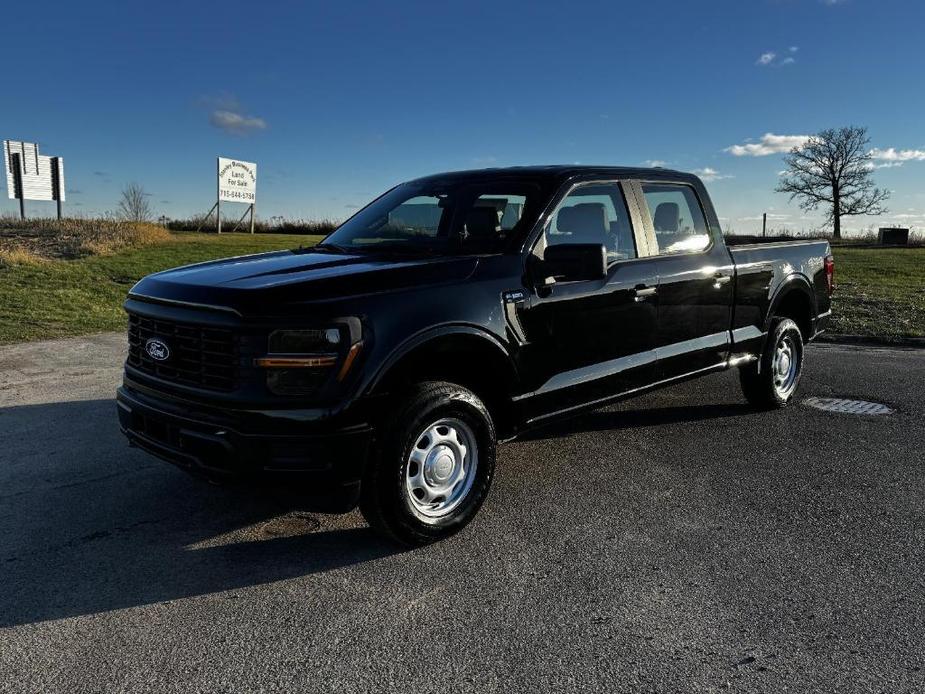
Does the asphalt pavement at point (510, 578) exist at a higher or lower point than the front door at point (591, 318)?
lower

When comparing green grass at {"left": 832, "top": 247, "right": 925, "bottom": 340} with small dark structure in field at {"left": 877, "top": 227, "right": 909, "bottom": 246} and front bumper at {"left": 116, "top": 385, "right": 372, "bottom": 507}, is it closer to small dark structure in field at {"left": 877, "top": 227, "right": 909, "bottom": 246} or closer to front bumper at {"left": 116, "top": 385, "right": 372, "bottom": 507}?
front bumper at {"left": 116, "top": 385, "right": 372, "bottom": 507}

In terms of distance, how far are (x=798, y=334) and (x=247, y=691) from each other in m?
5.63

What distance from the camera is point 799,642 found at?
2.89 metres

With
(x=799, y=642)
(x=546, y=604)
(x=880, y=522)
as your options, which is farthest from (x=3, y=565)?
(x=880, y=522)

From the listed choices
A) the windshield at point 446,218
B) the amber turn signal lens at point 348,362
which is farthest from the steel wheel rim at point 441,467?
the windshield at point 446,218

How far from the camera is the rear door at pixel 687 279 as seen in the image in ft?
16.7

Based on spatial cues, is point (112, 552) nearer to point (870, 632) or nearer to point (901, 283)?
point (870, 632)

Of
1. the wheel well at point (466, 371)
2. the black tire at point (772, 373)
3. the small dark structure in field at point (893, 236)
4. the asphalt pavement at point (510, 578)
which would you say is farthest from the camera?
the small dark structure in field at point (893, 236)

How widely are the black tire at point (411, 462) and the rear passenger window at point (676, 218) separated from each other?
2.07m

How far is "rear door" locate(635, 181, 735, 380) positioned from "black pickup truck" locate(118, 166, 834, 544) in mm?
17

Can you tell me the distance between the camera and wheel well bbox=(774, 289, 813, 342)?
659 cm

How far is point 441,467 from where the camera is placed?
380cm

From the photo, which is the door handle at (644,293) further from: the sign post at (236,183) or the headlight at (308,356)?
the sign post at (236,183)

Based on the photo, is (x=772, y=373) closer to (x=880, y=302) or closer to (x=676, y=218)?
(x=676, y=218)
